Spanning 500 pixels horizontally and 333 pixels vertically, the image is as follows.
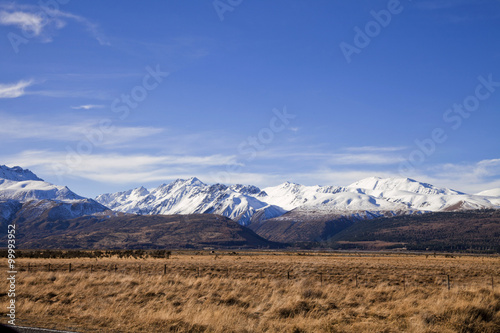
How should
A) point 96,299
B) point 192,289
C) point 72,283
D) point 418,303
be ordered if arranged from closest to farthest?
point 418,303 → point 96,299 → point 192,289 → point 72,283

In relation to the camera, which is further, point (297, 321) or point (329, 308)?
point (329, 308)

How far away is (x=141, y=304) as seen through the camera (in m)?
21.0

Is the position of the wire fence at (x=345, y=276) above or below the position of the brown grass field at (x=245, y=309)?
below

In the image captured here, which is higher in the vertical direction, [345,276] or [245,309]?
[245,309]

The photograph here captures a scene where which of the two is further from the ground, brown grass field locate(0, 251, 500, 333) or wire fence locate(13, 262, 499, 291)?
brown grass field locate(0, 251, 500, 333)

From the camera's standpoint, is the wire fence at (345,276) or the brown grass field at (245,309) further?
the wire fence at (345,276)

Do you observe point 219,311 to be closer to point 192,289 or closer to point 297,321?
point 297,321

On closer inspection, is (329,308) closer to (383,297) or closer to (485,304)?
(383,297)

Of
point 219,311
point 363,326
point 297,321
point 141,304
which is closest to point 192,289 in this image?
point 141,304

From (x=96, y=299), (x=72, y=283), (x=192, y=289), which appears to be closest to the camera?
(x=96, y=299)

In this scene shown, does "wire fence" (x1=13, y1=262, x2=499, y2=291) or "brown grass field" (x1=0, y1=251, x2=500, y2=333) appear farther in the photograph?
"wire fence" (x1=13, y1=262, x2=499, y2=291)

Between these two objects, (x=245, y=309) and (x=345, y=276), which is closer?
(x=245, y=309)

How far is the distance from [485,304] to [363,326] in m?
6.41

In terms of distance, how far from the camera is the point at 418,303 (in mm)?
19953
